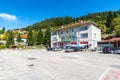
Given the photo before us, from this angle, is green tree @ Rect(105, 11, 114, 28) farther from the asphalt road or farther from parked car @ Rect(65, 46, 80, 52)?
the asphalt road

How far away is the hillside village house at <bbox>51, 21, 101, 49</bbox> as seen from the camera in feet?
191

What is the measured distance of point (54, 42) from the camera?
78.0m

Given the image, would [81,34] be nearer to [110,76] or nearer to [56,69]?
[56,69]

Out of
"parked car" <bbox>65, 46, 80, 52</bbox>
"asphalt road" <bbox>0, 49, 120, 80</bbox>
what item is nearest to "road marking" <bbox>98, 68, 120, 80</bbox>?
"asphalt road" <bbox>0, 49, 120, 80</bbox>

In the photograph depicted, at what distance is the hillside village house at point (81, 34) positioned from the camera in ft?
191

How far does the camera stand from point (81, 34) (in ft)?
203

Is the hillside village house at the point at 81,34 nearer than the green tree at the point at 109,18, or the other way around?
the hillside village house at the point at 81,34

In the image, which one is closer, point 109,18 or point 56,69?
point 56,69

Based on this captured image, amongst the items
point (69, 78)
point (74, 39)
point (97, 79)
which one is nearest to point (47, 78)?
point (69, 78)

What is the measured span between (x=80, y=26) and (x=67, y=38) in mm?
9667

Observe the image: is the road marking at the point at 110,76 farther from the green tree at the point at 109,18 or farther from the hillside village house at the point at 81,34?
the green tree at the point at 109,18

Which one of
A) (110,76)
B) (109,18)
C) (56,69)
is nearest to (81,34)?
(109,18)

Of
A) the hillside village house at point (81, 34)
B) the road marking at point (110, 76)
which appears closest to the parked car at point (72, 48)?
the hillside village house at point (81, 34)

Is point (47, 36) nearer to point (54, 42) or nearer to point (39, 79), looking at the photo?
point (54, 42)
